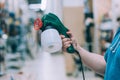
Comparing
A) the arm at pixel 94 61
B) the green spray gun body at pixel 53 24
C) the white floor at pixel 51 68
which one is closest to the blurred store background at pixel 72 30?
the white floor at pixel 51 68

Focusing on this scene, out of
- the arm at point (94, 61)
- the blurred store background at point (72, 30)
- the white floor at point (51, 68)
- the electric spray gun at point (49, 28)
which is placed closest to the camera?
the electric spray gun at point (49, 28)

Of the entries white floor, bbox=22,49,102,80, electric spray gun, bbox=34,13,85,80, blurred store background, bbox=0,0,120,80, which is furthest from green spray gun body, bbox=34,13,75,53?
blurred store background, bbox=0,0,120,80

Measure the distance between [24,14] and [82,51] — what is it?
7408 millimetres

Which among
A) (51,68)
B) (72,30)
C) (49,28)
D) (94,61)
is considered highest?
(49,28)

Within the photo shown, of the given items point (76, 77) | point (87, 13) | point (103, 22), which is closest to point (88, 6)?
point (87, 13)

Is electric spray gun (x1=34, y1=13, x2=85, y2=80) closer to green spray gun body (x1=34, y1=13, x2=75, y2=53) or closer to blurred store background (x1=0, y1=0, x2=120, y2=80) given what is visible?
green spray gun body (x1=34, y1=13, x2=75, y2=53)

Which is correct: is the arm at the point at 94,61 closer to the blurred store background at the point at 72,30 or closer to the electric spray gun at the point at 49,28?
the electric spray gun at the point at 49,28

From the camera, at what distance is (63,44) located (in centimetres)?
157

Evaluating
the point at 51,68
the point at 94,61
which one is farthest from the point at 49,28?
the point at 51,68

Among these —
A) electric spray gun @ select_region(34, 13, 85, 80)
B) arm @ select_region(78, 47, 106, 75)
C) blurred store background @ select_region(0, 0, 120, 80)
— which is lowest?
blurred store background @ select_region(0, 0, 120, 80)

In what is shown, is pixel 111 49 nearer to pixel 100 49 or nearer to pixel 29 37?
pixel 100 49

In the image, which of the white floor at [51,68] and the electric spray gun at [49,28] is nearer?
the electric spray gun at [49,28]

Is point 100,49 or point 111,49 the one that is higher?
point 111,49

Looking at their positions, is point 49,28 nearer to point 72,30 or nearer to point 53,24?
point 53,24
